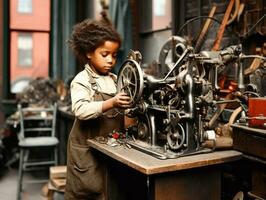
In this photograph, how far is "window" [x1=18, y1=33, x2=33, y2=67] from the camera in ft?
18.0

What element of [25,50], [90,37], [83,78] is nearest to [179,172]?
[83,78]

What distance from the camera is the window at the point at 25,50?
549cm

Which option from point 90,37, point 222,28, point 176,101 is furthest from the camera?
point 222,28

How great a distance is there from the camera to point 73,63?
5.35m

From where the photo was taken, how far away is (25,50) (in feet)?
18.1

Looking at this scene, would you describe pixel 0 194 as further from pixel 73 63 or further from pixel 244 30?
pixel 244 30

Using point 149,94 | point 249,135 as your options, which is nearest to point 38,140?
point 149,94

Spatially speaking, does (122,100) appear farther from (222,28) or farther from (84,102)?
(222,28)

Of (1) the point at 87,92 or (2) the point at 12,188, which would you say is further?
(2) the point at 12,188

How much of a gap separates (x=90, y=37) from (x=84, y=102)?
39 cm

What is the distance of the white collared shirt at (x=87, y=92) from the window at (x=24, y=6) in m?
3.66

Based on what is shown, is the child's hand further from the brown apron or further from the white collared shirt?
the brown apron

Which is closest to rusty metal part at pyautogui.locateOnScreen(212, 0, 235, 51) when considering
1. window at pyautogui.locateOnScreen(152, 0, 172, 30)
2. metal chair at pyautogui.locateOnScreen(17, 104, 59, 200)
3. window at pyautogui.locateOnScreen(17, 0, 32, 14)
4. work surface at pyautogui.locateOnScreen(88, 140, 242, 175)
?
work surface at pyautogui.locateOnScreen(88, 140, 242, 175)

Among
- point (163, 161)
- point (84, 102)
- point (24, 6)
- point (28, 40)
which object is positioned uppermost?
→ point (24, 6)
